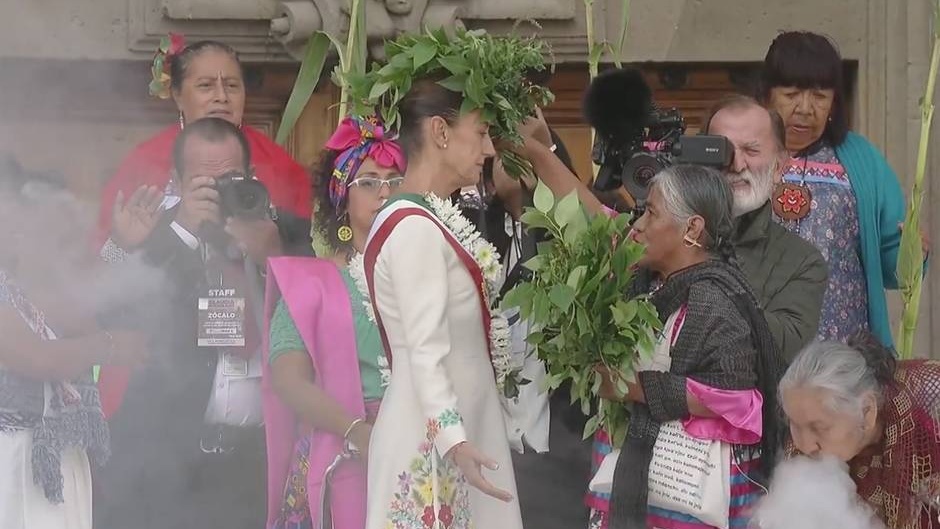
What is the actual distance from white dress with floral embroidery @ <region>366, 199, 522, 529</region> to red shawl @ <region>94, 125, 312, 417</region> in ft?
3.57

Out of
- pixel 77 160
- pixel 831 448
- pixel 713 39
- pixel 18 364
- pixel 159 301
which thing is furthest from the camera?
pixel 713 39

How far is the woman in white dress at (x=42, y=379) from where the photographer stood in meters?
4.20

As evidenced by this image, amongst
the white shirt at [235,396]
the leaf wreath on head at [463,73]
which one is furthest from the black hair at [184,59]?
the leaf wreath on head at [463,73]

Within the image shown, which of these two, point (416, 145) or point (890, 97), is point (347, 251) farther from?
point (890, 97)

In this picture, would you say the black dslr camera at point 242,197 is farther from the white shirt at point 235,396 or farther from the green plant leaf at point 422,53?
the green plant leaf at point 422,53

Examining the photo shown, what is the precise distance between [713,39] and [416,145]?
7.90 feet

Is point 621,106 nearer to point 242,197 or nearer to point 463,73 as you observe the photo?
point 463,73

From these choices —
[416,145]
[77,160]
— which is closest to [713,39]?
[77,160]

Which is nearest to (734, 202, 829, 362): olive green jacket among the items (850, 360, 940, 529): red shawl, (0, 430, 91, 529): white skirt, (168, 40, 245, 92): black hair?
(850, 360, 940, 529): red shawl

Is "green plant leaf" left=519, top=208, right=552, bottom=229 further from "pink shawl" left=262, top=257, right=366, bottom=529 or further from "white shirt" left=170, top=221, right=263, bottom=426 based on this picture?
"white shirt" left=170, top=221, right=263, bottom=426

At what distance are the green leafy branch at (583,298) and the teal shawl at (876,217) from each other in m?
1.05

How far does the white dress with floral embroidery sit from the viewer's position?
3.56 m

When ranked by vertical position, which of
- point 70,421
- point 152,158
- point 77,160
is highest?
point 77,160

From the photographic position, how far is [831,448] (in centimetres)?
361
